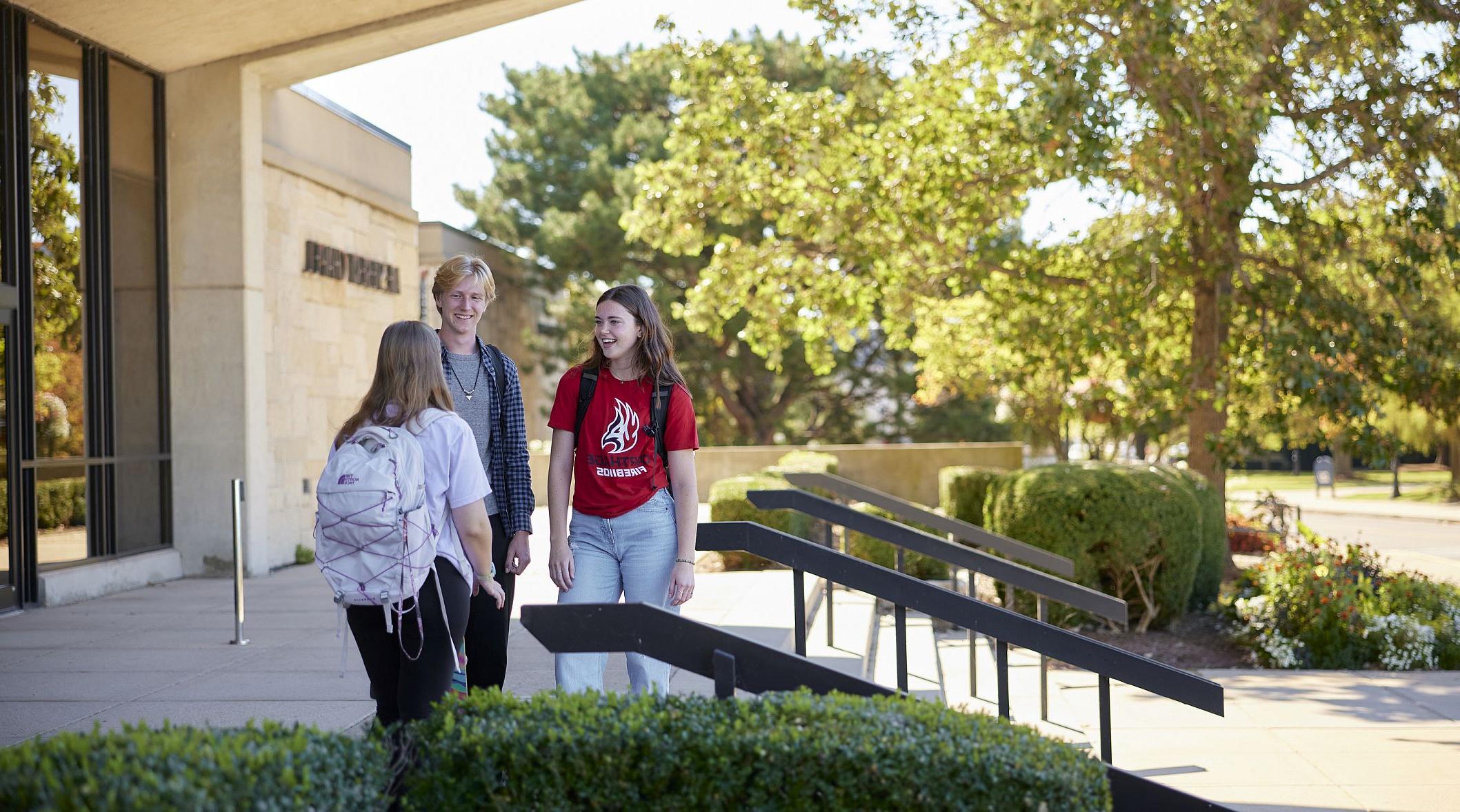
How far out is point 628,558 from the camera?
407 centimetres

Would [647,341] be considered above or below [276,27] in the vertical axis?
below

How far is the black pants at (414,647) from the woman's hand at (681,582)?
78 cm

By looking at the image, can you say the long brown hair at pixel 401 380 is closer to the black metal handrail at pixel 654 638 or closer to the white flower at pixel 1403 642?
the black metal handrail at pixel 654 638

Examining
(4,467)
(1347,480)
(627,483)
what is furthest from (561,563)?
Result: (1347,480)

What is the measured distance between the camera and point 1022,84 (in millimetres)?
11352

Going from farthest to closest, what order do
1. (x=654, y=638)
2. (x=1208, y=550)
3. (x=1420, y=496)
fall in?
(x=1420, y=496) < (x=1208, y=550) < (x=654, y=638)

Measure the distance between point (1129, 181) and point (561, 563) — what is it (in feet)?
29.1

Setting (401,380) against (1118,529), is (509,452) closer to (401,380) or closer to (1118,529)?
(401,380)

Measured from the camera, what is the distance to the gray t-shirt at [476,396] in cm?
412

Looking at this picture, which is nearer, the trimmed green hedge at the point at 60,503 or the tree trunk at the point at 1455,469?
the trimmed green hedge at the point at 60,503

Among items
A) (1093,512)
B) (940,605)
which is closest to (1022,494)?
(1093,512)

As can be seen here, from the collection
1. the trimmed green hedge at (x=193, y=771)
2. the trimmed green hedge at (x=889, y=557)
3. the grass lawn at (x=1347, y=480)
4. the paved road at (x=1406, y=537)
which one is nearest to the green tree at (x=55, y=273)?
the trimmed green hedge at (x=889, y=557)

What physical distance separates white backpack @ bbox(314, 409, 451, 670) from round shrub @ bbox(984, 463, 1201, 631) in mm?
7399

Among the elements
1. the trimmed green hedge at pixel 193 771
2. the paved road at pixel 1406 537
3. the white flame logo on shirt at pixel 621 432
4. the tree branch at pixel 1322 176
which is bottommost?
the paved road at pixel 1406 537
